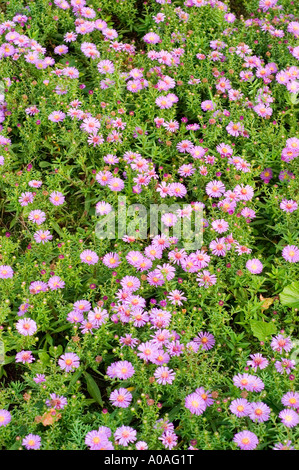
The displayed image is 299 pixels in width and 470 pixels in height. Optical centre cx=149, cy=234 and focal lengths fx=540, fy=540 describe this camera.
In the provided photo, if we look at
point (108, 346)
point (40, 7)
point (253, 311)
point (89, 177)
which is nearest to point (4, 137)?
point (89, 177)

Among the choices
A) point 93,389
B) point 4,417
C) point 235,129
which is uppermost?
point 235,129

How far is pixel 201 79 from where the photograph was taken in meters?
4.01

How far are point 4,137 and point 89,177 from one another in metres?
0.66

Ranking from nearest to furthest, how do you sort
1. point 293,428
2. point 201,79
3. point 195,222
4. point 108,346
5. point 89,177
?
point 293,428
point 108,346
point 195,222
point 89,177
point 201,79

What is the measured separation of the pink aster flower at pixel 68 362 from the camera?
276 cm

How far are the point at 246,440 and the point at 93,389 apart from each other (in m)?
0.85

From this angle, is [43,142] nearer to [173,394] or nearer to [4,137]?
[4,137]

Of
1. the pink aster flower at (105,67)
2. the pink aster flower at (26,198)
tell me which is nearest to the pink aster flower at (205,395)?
the pink aster flower at (26,198)

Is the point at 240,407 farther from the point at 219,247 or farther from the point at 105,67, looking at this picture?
the point at 105,67

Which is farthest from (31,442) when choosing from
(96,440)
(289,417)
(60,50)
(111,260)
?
(60,50)

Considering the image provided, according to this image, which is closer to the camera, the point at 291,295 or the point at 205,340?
the point at 205,340

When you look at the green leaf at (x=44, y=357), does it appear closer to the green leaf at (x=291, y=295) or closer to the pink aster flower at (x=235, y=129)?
the green leaf at (x=291, y=295)

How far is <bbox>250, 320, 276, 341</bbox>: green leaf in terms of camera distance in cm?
288

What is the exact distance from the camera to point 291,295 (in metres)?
3.03
